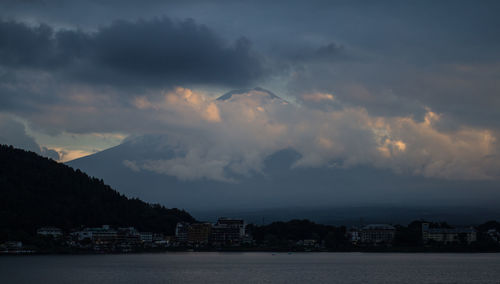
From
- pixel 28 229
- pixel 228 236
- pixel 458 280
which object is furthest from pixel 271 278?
pixel 228 236

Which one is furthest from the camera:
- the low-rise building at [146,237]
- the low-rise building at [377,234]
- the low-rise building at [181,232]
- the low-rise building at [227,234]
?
the low-rise building at [377,234]

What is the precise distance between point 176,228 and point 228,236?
33.9 ft

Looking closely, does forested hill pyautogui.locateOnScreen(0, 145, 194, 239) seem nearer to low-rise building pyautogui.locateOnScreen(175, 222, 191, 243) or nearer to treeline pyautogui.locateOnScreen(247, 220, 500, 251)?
low-rise building pyautogui.locateOnScreen(175, 222, 191, 243)

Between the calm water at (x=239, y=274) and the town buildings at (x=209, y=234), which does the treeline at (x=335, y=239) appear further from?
the calm water at (x=239, y=274)

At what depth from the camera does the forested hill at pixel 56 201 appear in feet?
311

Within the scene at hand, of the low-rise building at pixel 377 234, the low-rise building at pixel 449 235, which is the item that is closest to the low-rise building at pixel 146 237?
the low-rise building at pixel 377 234

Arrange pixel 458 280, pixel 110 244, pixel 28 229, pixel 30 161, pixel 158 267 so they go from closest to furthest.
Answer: pixel 458 280 < pixel 158 267 < pixel 28 229 < pixel 110 244 < pixel 30 161

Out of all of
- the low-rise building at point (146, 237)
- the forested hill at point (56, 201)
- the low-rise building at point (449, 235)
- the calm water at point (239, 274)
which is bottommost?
the calm water at point (239, 274)

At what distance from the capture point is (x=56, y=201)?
103 m

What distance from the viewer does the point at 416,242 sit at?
323 feet

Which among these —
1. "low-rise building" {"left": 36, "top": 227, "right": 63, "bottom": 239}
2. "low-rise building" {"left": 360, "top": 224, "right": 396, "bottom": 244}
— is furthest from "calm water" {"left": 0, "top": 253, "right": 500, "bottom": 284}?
"low-rise building" {"left": 360, "top": 224, "right": 396, "bottom": 244}

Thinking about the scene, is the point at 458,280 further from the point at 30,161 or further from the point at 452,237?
the point at 30,161

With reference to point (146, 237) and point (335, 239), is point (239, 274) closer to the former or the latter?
point (335, 239)

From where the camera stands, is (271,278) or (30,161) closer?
(271,278)
